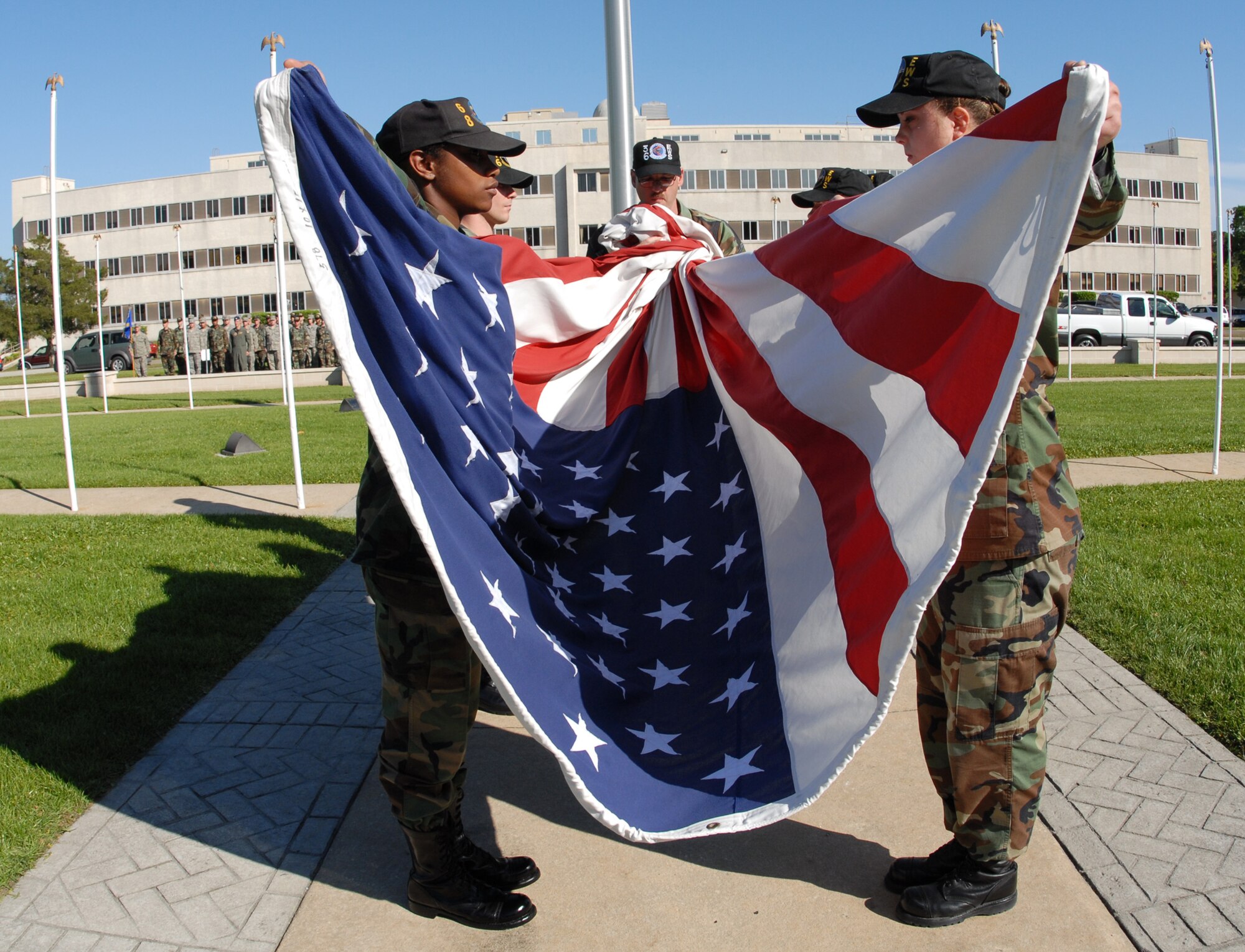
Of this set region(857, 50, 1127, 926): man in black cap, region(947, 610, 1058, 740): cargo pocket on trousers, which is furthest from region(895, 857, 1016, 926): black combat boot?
region(947, 610, 1058, 740): cargo pocket on trousers

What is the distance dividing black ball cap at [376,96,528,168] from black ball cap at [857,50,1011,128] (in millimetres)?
1112

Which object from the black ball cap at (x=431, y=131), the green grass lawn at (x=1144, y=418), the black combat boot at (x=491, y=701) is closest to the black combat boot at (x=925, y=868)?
the black combat boot at (x=491, y=701)

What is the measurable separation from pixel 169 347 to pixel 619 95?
115ft

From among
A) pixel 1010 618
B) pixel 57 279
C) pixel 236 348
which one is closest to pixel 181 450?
pixel 57 279

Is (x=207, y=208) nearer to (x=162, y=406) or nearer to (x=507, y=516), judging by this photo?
(x=162, y=406)

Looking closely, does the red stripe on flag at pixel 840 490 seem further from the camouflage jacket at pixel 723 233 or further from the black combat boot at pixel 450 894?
the camouflage jacket at pixel 723 233

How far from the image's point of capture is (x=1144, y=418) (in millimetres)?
13922

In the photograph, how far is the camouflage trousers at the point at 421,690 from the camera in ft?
9.09

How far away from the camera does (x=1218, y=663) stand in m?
4.39

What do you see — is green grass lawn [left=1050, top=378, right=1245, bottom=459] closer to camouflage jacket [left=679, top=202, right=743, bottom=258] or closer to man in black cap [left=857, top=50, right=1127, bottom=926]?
camouflage jacket [left=679, top=202, right=743, bottom=258]

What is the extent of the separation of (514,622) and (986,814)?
1.43 m

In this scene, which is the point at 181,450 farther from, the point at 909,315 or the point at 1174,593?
the point at 909,315

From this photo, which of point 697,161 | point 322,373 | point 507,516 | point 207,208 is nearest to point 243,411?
point 322,373

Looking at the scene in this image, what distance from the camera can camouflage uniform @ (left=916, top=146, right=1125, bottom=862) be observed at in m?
2.69
